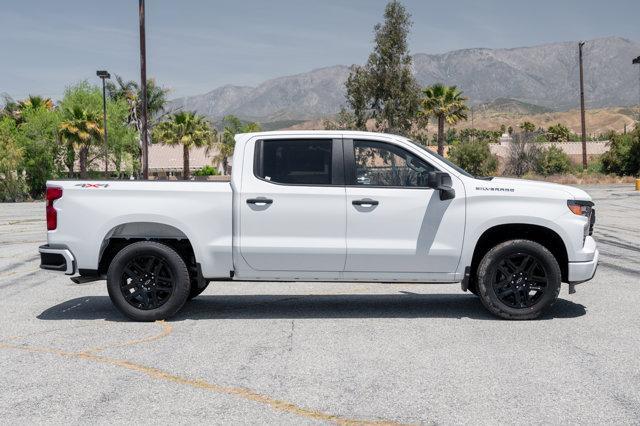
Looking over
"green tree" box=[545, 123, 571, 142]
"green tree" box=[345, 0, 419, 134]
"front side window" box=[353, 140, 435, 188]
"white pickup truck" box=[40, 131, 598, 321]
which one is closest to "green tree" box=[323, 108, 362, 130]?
"green tree" box=[345, 0, 419, 134]

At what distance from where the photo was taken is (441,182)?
720cm

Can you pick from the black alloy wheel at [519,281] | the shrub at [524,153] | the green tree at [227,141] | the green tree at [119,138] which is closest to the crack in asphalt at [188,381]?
the black alloy wheel at [519,281]

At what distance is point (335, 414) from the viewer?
4.70 metres

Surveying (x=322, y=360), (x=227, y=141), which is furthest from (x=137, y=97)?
(x=322, y=360)

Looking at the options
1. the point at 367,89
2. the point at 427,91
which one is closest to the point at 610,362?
the point at 367,89

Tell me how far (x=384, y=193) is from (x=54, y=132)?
151 ft

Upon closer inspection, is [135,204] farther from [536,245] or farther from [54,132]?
[54,132]

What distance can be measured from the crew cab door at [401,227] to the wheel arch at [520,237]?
0.39 metres

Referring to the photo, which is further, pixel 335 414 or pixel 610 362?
pixel 610 362

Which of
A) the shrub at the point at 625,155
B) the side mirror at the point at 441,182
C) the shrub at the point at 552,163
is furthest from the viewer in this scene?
the shrub at the point at 552,163

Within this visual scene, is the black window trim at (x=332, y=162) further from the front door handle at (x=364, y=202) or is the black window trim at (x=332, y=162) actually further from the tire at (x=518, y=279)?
the tire at (x=518, y=279)

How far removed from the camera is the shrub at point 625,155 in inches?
2243

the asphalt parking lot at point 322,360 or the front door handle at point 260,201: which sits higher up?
the front door handle at point 260,201

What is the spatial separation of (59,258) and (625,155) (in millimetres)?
57618
